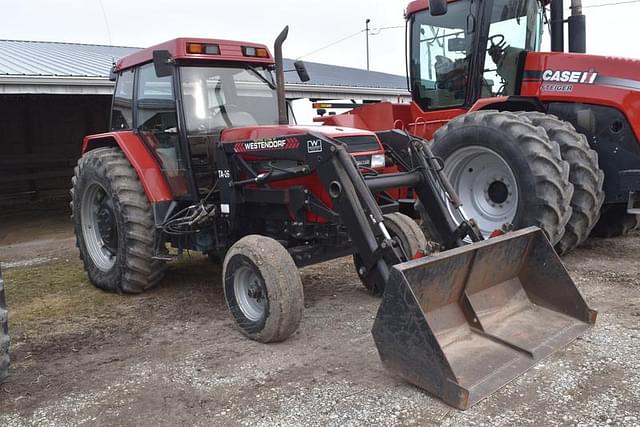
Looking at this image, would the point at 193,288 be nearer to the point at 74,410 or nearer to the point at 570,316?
the point at 74,410

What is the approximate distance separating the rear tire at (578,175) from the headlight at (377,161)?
1.90 meters

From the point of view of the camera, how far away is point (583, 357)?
3396 mm

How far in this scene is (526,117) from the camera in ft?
17.8

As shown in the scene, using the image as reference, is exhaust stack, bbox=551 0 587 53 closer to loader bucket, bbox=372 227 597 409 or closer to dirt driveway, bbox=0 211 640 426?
dirt driveway, bbox=0 211 640 426

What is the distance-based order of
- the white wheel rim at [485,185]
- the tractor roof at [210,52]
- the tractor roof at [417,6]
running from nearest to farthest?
the tractor roof at [210,52] → the white wheel rim at [485,185] → the tractor roof at [417,6]

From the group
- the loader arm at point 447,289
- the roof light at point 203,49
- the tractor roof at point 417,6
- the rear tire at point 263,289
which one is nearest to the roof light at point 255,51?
the roof light at point 203,49

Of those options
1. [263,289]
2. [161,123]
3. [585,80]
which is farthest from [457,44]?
[263,289]

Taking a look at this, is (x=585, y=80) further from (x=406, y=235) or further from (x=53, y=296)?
(x=53, y=296)

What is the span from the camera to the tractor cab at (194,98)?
4699 mm

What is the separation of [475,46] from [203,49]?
3.16m

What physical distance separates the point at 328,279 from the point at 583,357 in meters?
2.59

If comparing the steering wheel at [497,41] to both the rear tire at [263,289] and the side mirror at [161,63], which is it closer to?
the side mirror at [161,63]

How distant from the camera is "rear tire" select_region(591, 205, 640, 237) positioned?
6.25m

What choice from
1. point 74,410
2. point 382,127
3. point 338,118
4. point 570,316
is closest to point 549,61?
point 382,127
